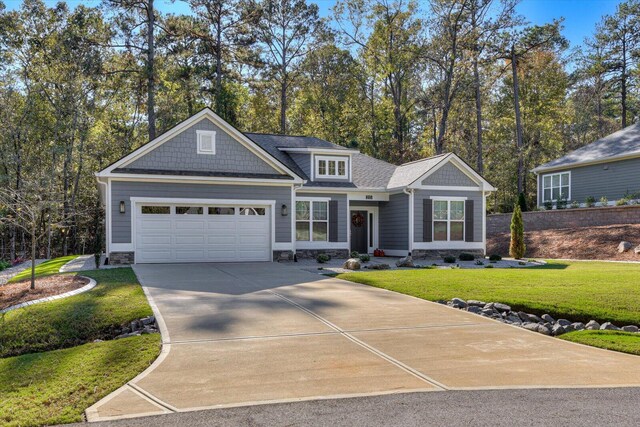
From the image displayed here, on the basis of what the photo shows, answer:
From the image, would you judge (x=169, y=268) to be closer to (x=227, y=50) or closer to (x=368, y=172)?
(x=368, y=172)

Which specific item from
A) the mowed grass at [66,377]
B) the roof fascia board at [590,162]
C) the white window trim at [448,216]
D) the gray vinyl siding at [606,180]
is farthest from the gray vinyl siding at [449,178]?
the mowed grass at [66,377]

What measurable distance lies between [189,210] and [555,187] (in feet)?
69.6

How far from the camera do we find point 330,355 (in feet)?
18.8

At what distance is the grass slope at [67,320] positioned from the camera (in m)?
6.93

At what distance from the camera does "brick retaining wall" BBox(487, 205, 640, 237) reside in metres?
20.7

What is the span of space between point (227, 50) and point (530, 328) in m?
27.6

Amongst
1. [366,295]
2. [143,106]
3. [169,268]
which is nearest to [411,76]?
[143,106]

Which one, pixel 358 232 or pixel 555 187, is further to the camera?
pixel 555 187

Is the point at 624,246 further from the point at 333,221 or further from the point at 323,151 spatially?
the point at 323,151

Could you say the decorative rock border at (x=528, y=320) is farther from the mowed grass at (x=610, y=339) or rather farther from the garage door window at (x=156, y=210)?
the garage door window at (x=156, y=210)

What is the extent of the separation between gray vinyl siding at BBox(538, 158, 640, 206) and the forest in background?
585 cm

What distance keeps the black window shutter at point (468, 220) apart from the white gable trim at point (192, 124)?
7.39 meters

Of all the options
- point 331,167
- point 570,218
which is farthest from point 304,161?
point 570,218

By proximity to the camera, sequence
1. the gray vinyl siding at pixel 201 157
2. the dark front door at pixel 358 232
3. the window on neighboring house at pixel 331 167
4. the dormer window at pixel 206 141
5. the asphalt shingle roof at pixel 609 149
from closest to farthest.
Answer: the gray vinyl siding at pixel 201 157, the dormer window at pixel 206 141, the window on neighboring house at pixel 331 167, the dark front door at pixel 358 232, the asphalt shingle roof at pixel 609 149
